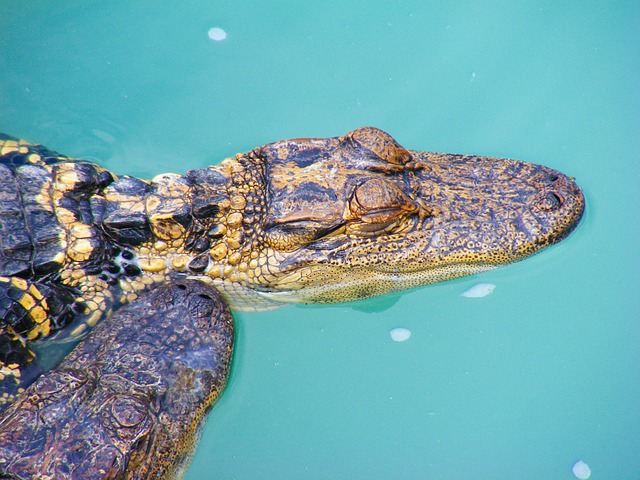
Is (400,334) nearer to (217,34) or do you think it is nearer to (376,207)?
(376,207)

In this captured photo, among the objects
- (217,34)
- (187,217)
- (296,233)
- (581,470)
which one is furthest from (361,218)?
(217,34)

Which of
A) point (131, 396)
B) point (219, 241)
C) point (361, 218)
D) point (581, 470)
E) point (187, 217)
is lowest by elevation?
point (581, 470)

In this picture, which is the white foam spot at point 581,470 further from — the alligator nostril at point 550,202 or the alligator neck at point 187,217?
the alligator neck at point 187,217

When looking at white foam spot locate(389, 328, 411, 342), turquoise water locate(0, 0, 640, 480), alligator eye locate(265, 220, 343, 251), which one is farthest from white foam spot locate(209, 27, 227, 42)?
white foam spot locate(389, 328, 411, 342)

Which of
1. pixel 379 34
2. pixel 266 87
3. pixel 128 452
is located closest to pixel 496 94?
pixel 379 34

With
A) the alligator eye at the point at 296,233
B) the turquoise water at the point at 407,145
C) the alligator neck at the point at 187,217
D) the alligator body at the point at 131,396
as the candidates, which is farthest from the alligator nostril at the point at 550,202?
the alligator body at the point at 131,396

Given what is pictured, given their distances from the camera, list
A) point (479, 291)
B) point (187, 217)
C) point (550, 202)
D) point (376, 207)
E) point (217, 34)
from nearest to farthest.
→ point (376, 207) → point (187, 217) → point (550, 202) → point (479, 291) → point (217, 34)

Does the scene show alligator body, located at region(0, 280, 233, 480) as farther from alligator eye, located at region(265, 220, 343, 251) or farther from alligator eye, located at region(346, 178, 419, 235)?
alligator eye, located at region(346, 178, 419, 235)
